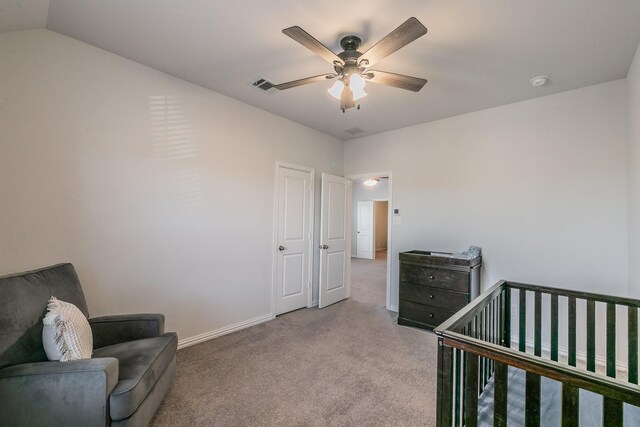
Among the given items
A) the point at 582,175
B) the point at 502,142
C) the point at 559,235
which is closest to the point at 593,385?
the point at 559,235

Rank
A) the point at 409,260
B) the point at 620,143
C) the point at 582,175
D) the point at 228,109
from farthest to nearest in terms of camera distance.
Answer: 1. the point at 409,260
2. the point at 228,109
3. the point at 582,175
4. the point at 620,143

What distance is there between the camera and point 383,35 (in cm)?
206

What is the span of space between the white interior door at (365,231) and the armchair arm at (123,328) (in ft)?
25.4

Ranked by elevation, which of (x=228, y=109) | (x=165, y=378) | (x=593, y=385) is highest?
(x=228, y=109)

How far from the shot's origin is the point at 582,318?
272 centimetres

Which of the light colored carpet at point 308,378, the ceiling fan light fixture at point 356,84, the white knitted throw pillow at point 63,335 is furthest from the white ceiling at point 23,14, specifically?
the light colored carpet at point 308,378

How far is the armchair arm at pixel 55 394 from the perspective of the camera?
134cm

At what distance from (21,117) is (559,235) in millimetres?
4886

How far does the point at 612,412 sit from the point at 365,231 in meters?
8.50

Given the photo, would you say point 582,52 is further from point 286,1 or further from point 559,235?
point 286,1

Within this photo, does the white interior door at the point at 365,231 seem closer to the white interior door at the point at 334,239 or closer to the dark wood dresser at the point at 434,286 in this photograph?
the white interior door at the point at 334,239

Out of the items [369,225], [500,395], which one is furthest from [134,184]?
[369,225]

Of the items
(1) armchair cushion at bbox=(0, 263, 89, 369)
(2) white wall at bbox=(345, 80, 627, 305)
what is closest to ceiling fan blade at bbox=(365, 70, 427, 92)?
(2) white wall at bbox=(345, 80, 627, 305)

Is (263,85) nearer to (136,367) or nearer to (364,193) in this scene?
(136,367)
